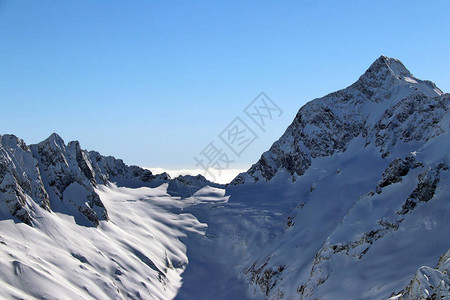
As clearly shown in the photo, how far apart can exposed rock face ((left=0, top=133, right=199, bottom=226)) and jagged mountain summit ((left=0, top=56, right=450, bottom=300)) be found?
294 mm

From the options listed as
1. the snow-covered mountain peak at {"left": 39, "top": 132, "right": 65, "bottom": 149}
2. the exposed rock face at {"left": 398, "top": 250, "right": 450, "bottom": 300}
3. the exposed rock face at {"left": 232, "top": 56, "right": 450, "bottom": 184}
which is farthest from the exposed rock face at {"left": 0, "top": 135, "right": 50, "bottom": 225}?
the exposed rock face at {"left": 232, "top": 56, "right": 450, "bottom": 184}

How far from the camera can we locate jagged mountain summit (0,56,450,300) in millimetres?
64188

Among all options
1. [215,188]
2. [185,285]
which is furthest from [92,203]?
[215,188]

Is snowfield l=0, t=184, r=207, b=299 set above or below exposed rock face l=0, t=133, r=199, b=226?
below

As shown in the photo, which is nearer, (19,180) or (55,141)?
(19,180)

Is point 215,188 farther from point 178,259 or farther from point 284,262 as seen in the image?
point 284,262

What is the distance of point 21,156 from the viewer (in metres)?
100

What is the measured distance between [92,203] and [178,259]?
25.0 metres

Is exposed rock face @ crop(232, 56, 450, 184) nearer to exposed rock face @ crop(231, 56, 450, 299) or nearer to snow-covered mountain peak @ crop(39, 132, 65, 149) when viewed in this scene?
exposed rock face @ crop(231, 56, 450, 299)

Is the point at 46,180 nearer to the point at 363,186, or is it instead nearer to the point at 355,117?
the point at 363,186

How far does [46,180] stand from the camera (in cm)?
10862

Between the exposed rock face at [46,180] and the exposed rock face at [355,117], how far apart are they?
2384 inches

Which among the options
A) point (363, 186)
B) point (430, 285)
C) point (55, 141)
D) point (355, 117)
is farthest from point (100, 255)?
point (355, 117)

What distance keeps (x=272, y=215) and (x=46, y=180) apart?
59.7 m
